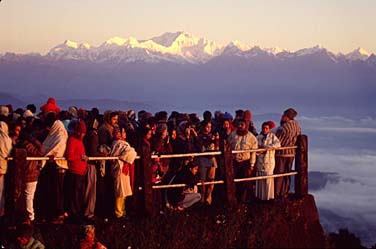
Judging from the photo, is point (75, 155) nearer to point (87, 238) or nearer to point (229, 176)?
point (87, 238)

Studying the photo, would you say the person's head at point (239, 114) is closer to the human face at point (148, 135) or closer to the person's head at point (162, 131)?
the person's head at point (162, 131)

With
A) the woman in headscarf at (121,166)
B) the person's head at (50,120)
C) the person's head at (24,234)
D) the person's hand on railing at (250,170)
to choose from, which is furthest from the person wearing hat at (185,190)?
the person's head at (24,234)

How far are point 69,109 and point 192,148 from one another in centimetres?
292

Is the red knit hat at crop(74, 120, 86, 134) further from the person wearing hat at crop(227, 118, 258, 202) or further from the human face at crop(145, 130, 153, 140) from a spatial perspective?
the person wearing hat at crop(227, 118, 258, 202)

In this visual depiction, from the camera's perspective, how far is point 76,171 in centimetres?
1889

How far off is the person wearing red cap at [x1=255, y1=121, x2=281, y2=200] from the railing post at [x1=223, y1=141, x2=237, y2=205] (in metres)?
0.97

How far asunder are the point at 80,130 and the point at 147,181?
2.08 meters

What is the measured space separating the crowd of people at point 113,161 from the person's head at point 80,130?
19mm

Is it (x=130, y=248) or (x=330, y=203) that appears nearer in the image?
(x=130, y=248)

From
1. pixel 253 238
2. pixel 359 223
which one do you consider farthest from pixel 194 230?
pixel 359 223

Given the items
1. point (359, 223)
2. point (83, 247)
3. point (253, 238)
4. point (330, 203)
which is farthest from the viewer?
point (330, 203)

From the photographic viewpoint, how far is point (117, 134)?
19453 millimetres

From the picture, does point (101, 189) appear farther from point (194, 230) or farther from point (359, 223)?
point (359, 223)

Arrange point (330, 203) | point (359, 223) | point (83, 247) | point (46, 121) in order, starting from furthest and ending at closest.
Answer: point (330, 203) → point (359, 223) → point (46, 121) → point (83, 247)
